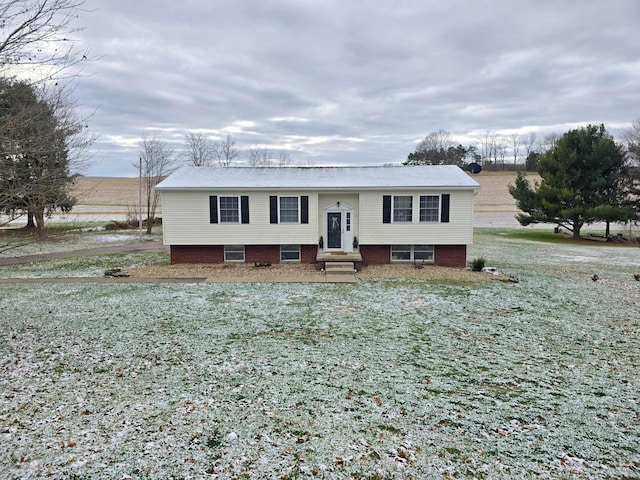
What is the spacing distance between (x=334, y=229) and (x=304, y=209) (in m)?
1.53

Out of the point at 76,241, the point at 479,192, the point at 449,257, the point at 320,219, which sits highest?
the point at 479,192

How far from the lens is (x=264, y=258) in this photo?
16891 millimetres

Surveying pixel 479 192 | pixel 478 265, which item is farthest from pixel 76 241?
pixel 479 192

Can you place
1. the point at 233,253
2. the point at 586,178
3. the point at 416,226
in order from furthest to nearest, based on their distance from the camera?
the point at 586,178
the point at 233,253
the point at 416,226

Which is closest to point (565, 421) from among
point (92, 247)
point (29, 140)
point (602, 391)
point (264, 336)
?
point (602, 391)

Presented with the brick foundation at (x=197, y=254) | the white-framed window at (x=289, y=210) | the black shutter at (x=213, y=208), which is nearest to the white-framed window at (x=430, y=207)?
the white-framed window at (x=289, y=210)

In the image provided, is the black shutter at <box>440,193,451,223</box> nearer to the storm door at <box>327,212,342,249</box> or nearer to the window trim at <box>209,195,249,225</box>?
the storm door at <box>327,212,342,249</box>

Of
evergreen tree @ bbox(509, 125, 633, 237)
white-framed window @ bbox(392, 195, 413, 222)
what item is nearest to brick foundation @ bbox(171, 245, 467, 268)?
white-framed window @ bbox(392, 195, 413, 222)

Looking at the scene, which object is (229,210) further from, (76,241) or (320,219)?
(76,241)

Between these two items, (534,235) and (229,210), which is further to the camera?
(534,235)

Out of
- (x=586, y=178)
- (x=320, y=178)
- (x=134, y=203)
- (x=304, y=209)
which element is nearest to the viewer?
(x=304, y=209)

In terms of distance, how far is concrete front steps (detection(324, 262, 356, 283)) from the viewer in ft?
45.5

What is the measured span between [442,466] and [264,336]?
4.73 meters

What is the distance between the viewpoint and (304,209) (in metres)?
16.4
